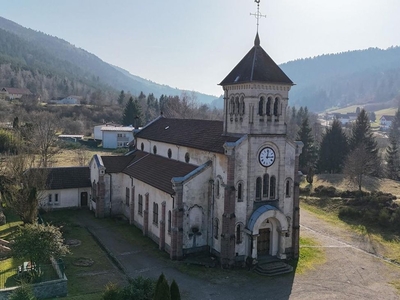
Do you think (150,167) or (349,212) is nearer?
(150,167)

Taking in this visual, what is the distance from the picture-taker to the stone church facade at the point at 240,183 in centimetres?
2922

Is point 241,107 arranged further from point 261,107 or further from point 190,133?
point 190,133

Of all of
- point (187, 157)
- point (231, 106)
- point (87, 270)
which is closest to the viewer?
point (87, 270)

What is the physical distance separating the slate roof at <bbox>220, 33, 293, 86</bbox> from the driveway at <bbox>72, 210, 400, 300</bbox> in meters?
15.3

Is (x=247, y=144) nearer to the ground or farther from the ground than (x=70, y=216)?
farther from the ground

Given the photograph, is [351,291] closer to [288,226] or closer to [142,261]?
[288,226]

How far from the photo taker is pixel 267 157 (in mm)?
30297

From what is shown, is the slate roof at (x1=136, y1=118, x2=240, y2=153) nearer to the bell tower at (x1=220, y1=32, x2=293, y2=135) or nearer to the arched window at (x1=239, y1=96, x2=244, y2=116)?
the bell tower at (x1=220, y1=32, x2=293, y2=135)

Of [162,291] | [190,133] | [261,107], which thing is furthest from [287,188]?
A: [162,291]

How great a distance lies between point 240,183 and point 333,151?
53.9m

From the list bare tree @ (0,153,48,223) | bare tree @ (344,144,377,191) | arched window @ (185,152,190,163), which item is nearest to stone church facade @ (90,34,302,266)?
arched window @ (185,152,190,163)

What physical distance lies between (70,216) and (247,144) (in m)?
24.1

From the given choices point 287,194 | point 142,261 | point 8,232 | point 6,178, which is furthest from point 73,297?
point 6,178

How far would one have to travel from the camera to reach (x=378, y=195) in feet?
158
